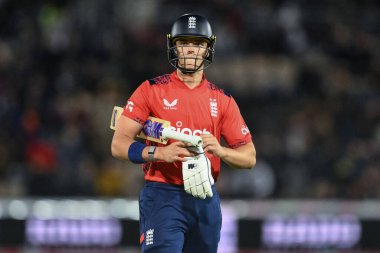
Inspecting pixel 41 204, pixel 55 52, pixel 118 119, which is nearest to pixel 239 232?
pixel 41 204

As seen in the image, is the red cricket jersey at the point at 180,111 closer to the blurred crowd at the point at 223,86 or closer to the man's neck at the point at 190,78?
the man's neck at the point at 190,78

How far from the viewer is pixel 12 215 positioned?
12109 millimetres

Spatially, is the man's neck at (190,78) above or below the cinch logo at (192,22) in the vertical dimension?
below

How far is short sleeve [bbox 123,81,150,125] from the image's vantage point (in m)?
5.92

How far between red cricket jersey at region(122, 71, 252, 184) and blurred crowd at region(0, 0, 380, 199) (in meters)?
7.25

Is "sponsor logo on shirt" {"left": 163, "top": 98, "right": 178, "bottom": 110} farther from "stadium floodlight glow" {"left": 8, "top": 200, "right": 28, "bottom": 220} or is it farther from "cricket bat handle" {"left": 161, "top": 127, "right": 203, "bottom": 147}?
"stadium floodlight glow" {"left": 8, "top": 200, "right": 28, "bottom": 220}

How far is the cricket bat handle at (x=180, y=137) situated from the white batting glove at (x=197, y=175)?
0.41 ft

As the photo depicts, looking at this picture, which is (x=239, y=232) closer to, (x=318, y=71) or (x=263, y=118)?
(x=263, y=118)

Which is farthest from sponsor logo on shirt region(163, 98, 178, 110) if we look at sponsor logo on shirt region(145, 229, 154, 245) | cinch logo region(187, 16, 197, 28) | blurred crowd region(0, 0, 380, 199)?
blurred crowd region(0, 0, 380, 199)

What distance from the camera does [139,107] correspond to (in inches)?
234

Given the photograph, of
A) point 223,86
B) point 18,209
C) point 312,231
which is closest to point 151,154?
point 312,231

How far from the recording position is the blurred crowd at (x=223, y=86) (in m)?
13.5

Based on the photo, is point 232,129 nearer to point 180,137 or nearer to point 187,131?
point 187,131

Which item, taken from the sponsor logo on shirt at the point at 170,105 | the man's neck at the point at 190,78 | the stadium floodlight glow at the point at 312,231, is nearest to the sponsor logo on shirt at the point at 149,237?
the sponsor logo on shirt at the point at 170,105
